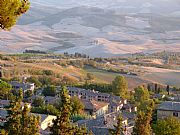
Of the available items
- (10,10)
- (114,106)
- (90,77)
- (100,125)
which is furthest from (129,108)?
(10,10)

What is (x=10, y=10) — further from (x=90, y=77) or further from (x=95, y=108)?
(x=90, y=77)

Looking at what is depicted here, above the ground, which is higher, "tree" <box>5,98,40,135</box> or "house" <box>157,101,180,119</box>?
"tree" <box>5,98,40,135</box>

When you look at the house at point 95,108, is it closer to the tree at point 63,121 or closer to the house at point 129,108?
the house at point 129,108

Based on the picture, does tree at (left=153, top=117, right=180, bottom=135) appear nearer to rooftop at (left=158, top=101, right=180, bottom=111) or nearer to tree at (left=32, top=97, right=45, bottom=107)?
rooftop at (left=158, top=101, right=180, bottom=111)

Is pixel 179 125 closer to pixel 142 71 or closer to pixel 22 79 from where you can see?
pixel 22 79

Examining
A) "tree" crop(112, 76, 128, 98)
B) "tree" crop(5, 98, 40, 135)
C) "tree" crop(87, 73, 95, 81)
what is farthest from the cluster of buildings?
"tree" crop(87, 73, 95, 81)

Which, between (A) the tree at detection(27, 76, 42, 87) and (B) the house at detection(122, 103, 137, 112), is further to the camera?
(A) the tree at detection(27, 76, 42, 87)
